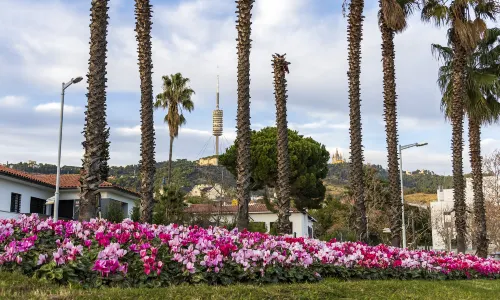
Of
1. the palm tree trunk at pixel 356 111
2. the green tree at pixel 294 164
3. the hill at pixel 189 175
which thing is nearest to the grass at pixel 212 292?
the palm tree trunk at pixel 356 111

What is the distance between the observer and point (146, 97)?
59.9ft

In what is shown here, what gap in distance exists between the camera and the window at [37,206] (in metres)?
36.1

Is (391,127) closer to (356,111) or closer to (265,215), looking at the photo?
(356,111)

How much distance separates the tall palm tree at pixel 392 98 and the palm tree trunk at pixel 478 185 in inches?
205

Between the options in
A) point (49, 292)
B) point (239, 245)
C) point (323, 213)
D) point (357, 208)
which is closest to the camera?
point (49, 292)

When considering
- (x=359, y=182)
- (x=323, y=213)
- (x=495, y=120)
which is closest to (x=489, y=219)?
(x=495, y=120)

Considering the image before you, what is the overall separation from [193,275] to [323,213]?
55094 mm

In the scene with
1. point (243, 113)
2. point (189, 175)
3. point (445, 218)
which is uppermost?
point (189, 175)

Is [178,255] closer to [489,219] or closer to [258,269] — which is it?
[258,269]

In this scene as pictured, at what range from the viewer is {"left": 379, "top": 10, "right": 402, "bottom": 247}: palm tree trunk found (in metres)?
22.2

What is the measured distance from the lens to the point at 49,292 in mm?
6977

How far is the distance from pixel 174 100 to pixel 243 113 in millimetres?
33689

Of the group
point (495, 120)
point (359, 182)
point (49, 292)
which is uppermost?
point (495, 120)

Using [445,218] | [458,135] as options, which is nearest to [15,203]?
[458,135]
